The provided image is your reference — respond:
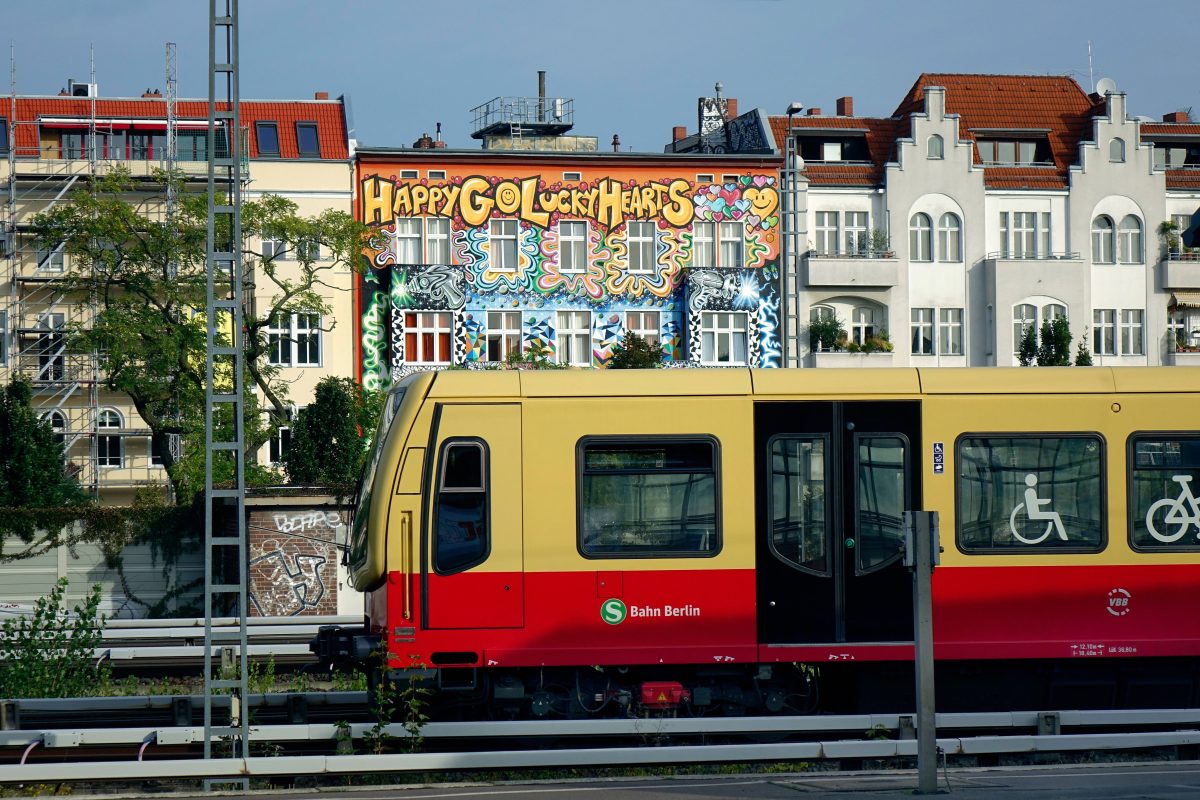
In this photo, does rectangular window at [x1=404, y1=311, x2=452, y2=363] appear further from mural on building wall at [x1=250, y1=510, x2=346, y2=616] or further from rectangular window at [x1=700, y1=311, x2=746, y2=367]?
mural on building wall at [x1=250, y1=510, x2=346, y2=616]

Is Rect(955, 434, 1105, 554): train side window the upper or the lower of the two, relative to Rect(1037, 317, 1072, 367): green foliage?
lower

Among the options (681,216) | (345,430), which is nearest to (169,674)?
(345,430)

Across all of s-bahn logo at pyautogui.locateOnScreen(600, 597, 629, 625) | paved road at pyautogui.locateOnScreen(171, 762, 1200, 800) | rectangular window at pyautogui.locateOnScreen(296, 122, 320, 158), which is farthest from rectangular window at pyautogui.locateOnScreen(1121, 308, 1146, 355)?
s-bahn logo at pyautogui.locateOnScreen(600, 597, 629, 625)

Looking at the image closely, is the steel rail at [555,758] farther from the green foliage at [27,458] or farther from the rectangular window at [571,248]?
the rectangular window at [571,248]

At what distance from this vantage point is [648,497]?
563 inches

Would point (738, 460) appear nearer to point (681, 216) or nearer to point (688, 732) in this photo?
point (688, 732)

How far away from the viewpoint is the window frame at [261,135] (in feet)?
165

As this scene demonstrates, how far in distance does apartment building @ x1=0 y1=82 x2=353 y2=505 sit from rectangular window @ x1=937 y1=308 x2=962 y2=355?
65.4ft

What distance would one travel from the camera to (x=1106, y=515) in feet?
48.3

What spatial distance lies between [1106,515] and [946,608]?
179 centimetres

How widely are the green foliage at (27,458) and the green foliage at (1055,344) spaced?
29.1m

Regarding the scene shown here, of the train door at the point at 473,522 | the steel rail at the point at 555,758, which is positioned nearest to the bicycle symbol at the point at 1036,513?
the steel rail at the point at 555,758

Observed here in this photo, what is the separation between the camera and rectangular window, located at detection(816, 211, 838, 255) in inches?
2084

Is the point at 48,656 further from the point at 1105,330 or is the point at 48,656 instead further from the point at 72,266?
the point at 1105,330
